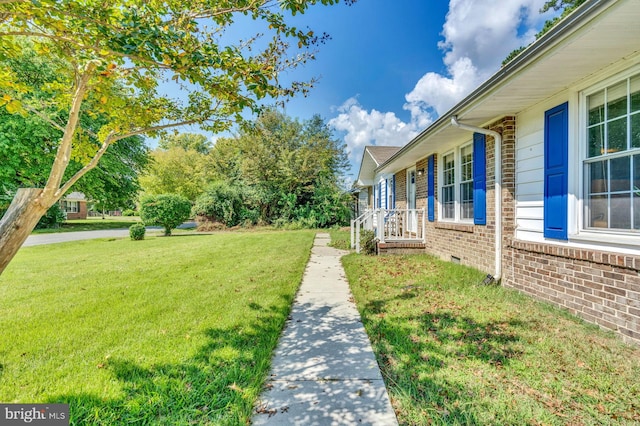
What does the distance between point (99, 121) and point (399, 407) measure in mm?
21022

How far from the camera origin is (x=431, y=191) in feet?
25.6

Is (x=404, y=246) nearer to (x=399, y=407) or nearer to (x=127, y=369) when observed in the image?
(x=399, y=407)

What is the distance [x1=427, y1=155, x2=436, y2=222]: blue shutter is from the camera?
25.3 feet

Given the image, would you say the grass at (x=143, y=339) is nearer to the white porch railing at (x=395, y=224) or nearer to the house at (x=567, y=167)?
the white porch railing at (x=395, y=224)

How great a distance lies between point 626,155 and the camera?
9.96 ft

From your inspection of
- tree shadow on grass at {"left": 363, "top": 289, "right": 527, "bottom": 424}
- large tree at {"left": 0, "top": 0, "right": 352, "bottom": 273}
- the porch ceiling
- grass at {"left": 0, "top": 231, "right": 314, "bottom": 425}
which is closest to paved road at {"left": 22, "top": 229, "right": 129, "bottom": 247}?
grass at {"left": 0, "top": 231, "right": 314, "bottom": 425}

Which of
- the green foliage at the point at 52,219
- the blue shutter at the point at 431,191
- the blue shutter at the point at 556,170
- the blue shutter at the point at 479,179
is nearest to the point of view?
the blue shutter at the point at 556,170

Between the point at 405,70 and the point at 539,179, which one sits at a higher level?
the point at 405,70

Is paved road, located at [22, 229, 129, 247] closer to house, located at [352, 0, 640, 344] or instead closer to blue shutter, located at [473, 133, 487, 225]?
blue shutter, located at [473, 133, 487, 225]

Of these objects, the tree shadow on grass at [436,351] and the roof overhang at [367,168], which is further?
the roof overhang at [367,168]

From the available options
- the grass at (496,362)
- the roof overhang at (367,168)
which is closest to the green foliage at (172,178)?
the roof overhang at (367,168)

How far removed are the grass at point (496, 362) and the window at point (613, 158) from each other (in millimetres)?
1299

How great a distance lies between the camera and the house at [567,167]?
9.39 feet

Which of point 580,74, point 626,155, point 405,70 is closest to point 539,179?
point 626,155
